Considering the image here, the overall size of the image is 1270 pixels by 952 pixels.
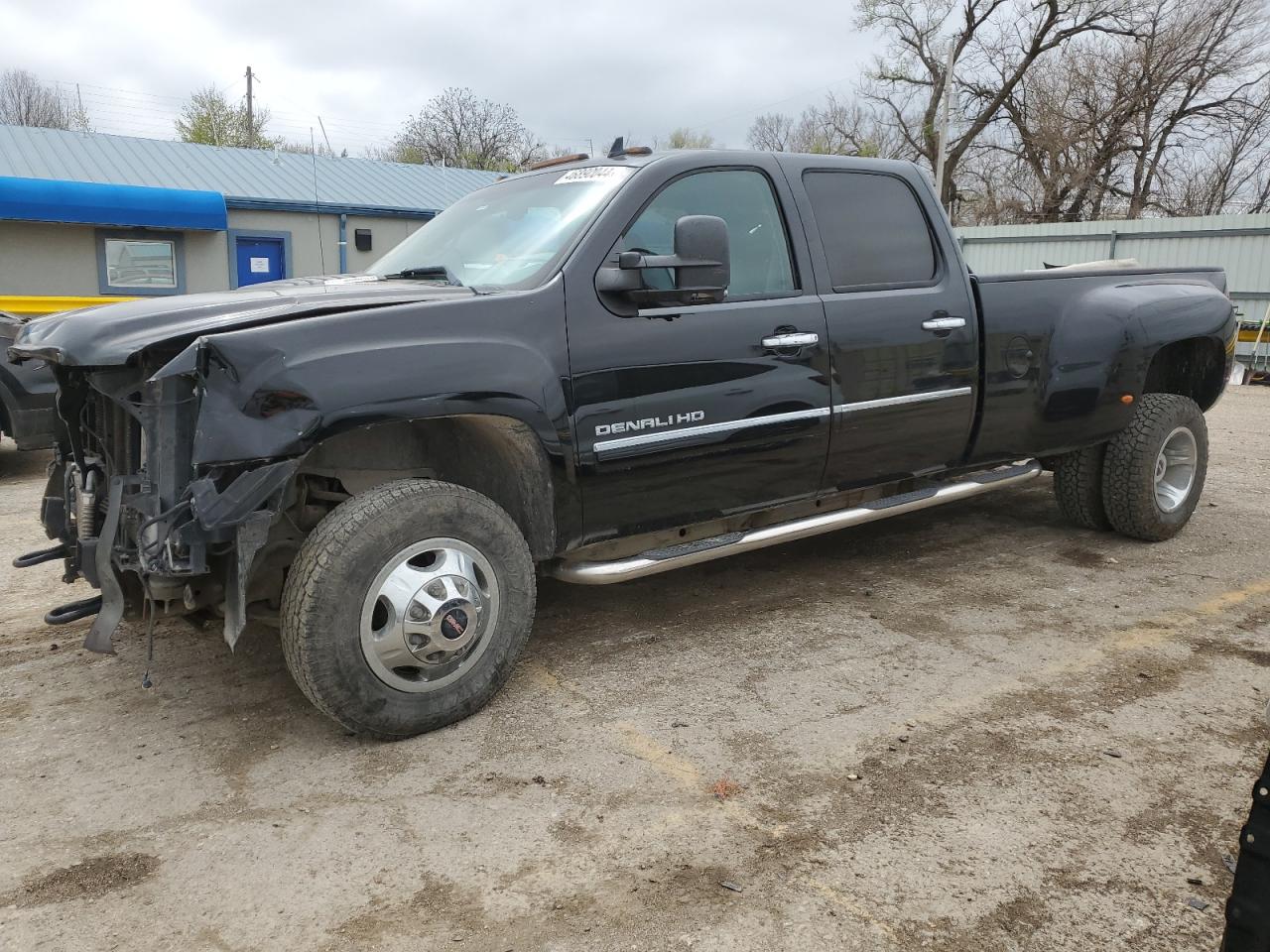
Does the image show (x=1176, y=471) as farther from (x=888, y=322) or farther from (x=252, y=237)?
(x=252, y=237)

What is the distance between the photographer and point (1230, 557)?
5266mm

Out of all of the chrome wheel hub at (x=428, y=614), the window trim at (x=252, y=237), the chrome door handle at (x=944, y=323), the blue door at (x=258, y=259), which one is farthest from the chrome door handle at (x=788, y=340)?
the blue door at (x=258, y=259)

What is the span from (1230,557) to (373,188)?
17.0m

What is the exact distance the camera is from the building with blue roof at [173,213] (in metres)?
15.0

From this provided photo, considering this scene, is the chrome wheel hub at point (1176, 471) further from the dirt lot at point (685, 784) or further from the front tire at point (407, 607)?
the front tire at point (407, 607)

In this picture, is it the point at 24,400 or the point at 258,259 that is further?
the point at 258,259

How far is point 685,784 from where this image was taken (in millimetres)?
2871

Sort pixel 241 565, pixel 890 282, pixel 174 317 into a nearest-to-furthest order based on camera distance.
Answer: pixel 241 565 < pixel 174 317 < pixel 890 282

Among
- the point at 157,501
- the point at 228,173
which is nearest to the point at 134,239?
the point at 228,173

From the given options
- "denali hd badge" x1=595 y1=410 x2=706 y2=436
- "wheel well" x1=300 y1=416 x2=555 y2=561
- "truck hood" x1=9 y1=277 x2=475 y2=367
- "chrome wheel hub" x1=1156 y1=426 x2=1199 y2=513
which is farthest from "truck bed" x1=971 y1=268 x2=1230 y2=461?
"truck hood" x1=9 y1=277 x2=475 y2=367

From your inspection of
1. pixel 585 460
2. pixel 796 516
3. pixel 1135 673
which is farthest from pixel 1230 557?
pixel 585 460

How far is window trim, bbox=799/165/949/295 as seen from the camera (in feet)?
13.5

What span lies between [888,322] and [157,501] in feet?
9.48

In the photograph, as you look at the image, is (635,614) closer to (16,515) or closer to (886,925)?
(886,925)
